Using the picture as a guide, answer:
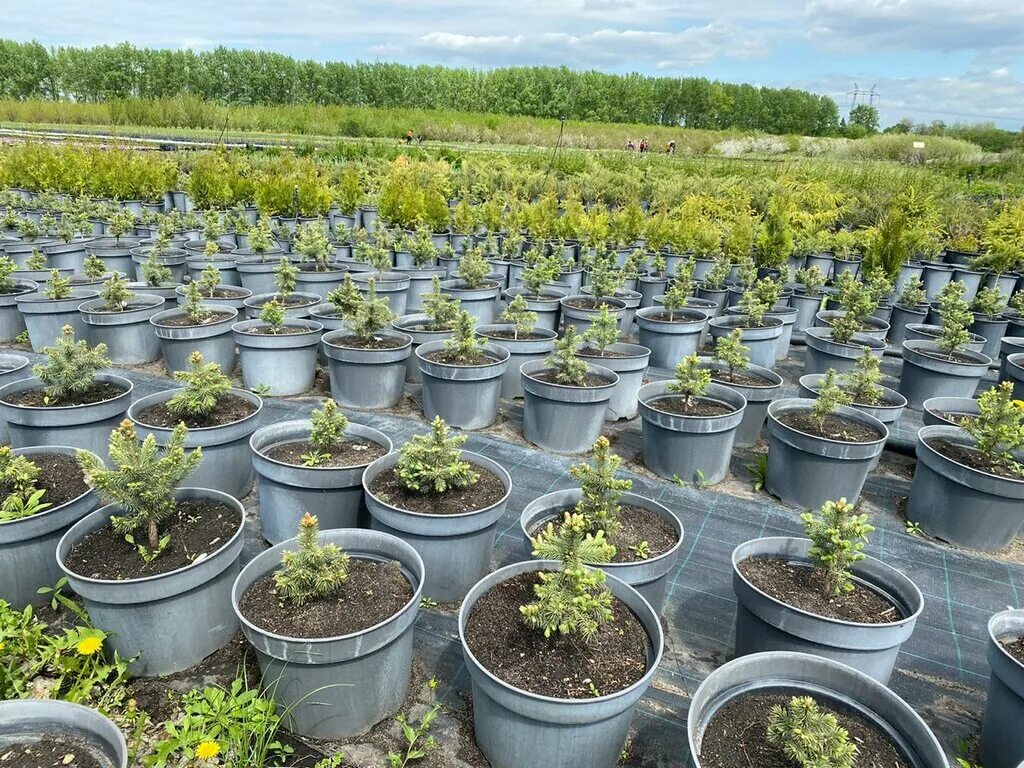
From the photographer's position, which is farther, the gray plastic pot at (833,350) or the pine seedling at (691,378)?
the gray plastic pot at (833,350)

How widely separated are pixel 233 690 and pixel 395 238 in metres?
8.49

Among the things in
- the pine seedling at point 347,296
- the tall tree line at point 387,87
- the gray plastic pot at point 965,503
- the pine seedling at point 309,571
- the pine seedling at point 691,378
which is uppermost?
the tall tree line at point 387,87

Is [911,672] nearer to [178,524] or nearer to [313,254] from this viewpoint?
[178,524]

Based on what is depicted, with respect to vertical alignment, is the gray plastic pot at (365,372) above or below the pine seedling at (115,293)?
below

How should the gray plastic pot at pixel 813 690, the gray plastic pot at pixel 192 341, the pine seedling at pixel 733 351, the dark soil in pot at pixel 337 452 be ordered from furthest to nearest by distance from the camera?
the gray plastic pot at pixel 192 341, the pine seedling at pixel 733 351, the dark soil in pot at pixel 337 452, the gray plastic pot at pixel 813 690

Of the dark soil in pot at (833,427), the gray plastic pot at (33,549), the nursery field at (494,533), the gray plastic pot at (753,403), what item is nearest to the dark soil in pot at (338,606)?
the nursery field at (494,533)

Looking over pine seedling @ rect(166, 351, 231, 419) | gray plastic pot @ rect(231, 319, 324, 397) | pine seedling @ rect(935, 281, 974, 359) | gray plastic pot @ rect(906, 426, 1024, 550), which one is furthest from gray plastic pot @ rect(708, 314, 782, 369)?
pine seedling @ rect(166, 351, 231, 419)

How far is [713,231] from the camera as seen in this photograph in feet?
→ 33.6

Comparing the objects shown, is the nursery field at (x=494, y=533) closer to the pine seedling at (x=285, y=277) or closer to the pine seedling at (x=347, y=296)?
the pine seedling at (x=347, y=296)

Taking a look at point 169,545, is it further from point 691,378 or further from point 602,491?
point 691,378

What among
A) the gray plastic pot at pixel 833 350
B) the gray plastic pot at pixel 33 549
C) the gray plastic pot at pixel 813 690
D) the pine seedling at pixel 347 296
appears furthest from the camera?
the gray plastic pot at pixel 833 350

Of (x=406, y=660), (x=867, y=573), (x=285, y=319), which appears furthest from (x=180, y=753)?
(x=285, y=319)

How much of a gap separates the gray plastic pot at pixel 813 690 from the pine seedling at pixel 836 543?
59 cm

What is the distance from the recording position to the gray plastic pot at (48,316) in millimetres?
6176
